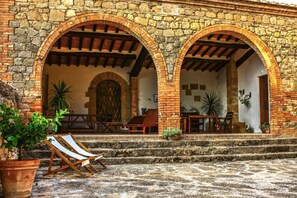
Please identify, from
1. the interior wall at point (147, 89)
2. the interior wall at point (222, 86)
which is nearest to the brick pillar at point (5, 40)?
the interior wall at point (147, 89)

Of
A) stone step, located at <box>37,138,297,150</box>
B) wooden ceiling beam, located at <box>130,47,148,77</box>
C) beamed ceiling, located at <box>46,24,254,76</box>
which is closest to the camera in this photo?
stone step, located at <box>37,138,297,150</box>

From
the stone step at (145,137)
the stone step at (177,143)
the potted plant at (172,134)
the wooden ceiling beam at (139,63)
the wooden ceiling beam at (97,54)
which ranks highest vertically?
the wooden ceiling beam at (97,54)

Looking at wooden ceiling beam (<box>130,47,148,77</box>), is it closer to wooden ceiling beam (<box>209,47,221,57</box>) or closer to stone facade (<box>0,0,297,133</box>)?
stone facade (<box>0,0,297,133</box>)

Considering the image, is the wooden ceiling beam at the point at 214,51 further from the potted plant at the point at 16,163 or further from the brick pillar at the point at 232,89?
the potted plant at the point at 16,163

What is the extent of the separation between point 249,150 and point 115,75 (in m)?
7.13

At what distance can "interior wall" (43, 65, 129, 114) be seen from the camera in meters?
12.9

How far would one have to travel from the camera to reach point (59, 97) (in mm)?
11398

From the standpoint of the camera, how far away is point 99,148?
7.13 m

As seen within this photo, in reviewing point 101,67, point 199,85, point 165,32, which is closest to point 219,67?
point 199,85

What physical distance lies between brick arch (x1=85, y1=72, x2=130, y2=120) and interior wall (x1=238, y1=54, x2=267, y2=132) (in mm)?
4370

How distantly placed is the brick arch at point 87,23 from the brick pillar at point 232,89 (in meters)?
5.38

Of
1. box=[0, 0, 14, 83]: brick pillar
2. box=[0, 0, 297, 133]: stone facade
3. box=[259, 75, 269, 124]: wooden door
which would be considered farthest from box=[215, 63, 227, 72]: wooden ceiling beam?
box=[0, 0, 14, 83]: brick pillar

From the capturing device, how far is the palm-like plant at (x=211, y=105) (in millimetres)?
13531

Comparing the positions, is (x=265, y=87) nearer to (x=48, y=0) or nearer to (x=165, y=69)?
(x=165, y=69)
